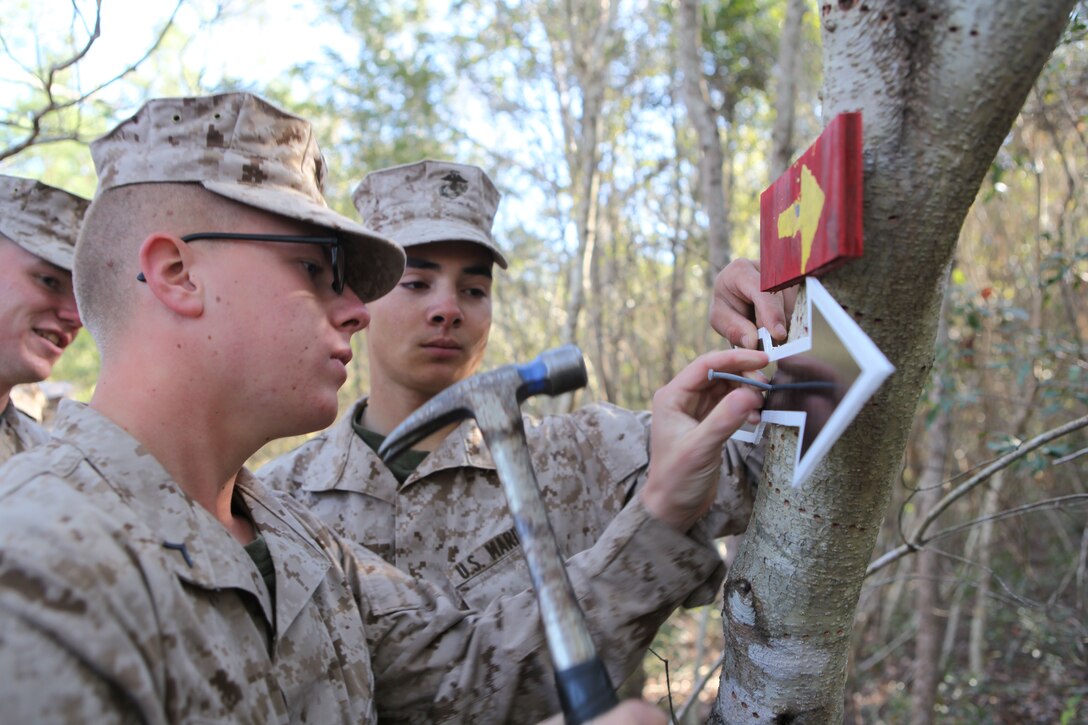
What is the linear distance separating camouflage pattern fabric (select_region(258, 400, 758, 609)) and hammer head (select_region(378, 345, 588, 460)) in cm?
82

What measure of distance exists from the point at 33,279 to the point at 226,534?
6.94 feet

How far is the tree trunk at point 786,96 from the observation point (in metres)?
3.66

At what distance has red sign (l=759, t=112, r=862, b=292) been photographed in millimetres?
1026

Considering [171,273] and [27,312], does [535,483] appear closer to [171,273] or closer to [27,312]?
[171,273]

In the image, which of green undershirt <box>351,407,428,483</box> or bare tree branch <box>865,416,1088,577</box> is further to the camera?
green undershirt <box>351,407,428,483</box>

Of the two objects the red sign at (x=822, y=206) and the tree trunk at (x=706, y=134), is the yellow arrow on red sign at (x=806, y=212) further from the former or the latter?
the tree trunk at (x=706, y=134)

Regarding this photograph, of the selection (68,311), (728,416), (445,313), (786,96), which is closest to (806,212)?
(728,416)

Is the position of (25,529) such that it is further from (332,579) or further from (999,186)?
(999,186)

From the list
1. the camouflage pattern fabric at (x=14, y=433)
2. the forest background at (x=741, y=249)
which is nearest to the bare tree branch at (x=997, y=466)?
the forest background at (x=741, y=249)

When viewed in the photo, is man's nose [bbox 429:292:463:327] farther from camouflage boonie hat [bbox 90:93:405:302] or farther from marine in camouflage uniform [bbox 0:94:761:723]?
camouflage boonie hat [bbox 90:93:405:302]

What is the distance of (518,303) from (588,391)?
2984 mm

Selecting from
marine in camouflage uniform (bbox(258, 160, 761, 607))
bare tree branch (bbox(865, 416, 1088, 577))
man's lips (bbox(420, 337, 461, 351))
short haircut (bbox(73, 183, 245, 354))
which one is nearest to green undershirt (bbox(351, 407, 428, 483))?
marine in camouflage uniform (bbox(258, 160, 761, 607))

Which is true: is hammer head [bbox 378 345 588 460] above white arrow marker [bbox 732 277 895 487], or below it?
above

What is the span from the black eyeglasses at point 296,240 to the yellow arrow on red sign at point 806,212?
34.0 inches
